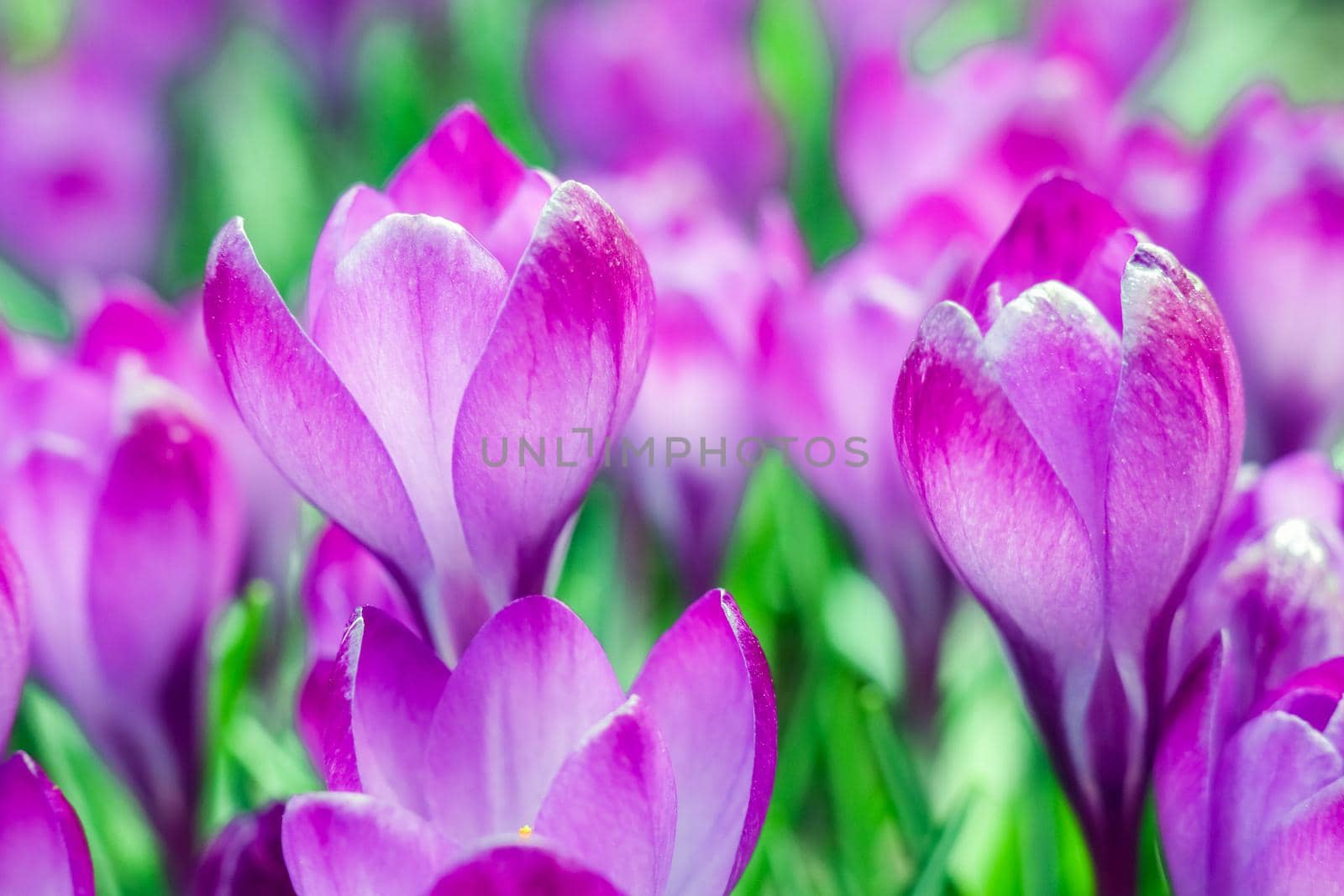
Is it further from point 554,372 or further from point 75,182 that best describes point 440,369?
point 75,182

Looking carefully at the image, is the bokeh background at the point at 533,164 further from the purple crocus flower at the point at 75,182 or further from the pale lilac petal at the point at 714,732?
the pale lilac petal at the point at 714,732

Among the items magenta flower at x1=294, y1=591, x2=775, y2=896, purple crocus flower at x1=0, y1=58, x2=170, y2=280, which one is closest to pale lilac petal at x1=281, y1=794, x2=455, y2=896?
magenta flower at x1=294, y1=591, x2=775, y2=896

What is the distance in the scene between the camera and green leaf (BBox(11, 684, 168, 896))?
1.72 ft

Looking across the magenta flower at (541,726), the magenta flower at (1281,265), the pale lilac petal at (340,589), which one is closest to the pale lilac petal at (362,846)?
the magenta flower at (541,726)

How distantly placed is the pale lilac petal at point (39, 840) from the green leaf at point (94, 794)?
16 cm

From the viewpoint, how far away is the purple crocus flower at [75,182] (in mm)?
923

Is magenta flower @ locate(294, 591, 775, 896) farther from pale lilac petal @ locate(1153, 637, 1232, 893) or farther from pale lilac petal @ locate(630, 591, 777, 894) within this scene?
pale lilac petal @ locate(1153, 637, 1232, 893)

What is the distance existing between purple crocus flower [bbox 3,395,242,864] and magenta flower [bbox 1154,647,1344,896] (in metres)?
0.30

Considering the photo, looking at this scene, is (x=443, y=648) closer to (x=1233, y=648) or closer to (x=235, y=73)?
(x=1233, y=648)

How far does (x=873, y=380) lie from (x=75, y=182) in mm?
655

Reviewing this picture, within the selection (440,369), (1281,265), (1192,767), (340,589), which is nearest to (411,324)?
(440,369)

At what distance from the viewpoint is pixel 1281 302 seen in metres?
0.53

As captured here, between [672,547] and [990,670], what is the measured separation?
0.17 metres

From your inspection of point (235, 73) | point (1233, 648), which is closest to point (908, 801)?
point (1233, 648)
